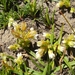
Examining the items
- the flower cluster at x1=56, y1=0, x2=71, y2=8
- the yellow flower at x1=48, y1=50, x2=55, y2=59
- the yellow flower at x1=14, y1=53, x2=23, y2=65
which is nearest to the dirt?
the flower cluster at x1=56, y1=0, x2=71, y2=8

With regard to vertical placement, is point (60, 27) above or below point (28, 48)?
above

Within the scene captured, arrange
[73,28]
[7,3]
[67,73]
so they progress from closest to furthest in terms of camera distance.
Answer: [67,73] → [73,28] → [7,3]

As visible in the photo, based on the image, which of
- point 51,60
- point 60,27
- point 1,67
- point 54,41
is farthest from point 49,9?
point 1,67

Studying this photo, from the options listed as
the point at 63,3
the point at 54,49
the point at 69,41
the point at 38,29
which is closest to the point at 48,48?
the point at 54,49

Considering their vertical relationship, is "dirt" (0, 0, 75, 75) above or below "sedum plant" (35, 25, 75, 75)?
above

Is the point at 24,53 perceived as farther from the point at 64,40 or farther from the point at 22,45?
the point at 64,40

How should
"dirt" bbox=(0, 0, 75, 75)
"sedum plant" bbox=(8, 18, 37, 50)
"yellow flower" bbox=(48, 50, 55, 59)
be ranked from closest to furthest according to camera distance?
1. "yellow flower" bbox=(48, 50, 55, 59)
2. "sedum plant" bbox=(8, 18, 37, 50)
3. "dirt" bbox=(0, 0, 75, 75)

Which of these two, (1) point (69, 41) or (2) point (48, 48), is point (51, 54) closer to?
(2) point (48, 48)

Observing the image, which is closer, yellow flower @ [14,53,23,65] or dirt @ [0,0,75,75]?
yellow flower @ [14,53,23,65]

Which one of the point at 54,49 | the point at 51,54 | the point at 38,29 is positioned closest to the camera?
the point at 51,54

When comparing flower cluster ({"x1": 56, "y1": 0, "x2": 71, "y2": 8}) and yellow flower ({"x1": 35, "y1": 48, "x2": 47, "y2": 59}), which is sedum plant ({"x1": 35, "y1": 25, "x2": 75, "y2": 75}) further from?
flower cluster ({"x1": 56, "y1": 0, "x2": 71, "y2": 8})

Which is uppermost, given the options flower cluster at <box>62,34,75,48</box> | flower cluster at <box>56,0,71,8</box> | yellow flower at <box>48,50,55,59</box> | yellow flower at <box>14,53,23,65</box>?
flower cluster at <box>56,0,71,8</box>
